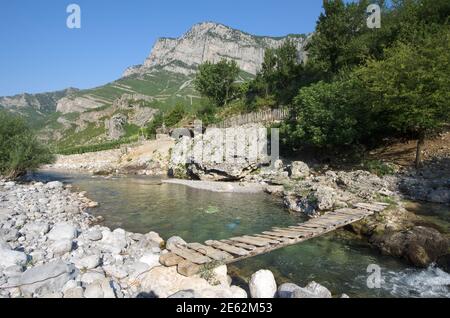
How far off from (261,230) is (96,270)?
8193 millimetres

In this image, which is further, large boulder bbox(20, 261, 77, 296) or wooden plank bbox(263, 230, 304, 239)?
wooden plank bbox(263, 230, 304, 239)

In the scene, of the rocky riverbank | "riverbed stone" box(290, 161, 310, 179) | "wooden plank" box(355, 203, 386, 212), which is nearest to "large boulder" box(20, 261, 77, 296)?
the rocky riverbank

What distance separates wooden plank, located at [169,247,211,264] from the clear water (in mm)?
1341

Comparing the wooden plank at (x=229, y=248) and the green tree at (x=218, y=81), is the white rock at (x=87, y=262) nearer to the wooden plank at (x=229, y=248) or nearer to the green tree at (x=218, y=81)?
the wooden plank at (x=229, y=248)

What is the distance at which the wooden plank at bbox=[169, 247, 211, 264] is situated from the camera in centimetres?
865

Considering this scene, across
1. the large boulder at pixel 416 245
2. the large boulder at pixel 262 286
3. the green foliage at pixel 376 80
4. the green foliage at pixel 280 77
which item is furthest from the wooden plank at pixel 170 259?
the green foliage at pixel 280 77

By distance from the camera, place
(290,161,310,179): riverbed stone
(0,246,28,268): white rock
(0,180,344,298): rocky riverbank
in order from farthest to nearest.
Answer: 1. (290,161,310,179): riverbed stone
2. (0,246,28,268): white rock
3. (0,180,344,298): rocky riverbank

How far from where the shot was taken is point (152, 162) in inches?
1790

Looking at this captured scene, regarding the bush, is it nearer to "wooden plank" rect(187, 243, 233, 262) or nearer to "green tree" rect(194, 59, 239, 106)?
"wooden plank" rect(187, 243, 233, 262)

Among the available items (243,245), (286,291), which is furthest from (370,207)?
(286,291)

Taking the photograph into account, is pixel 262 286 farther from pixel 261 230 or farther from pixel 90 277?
pixel 261 230

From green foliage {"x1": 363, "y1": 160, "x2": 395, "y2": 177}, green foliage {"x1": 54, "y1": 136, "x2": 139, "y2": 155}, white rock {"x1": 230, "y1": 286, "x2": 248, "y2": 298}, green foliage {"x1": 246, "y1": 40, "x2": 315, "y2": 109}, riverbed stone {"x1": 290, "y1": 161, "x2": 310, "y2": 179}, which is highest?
green foliage {"x1": 246, "y1": 40, "x2": 315, "y2": 109}

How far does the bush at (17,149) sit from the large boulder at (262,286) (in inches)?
1015

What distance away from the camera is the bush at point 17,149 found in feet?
83.5
